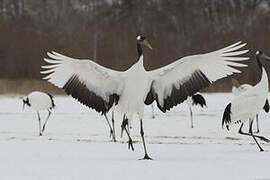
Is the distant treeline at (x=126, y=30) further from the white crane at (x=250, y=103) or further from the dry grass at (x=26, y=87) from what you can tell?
the white crane at (x=250, y=103)

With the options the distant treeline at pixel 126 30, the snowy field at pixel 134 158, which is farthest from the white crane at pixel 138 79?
the distant treeline at pixel 126 30

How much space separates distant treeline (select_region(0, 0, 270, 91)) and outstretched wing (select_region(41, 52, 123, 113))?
914 inches

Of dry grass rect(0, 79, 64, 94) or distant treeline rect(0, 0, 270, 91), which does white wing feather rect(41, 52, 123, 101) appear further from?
distant treeline rect(0, 0, 270, 91)

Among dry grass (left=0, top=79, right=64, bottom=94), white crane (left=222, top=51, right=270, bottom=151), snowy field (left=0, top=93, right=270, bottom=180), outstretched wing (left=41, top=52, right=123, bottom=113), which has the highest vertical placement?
dry grass (left=0, top=79, right=64, bottom=94)

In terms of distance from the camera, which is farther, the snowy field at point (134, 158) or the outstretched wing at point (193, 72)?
the outstretched wing at point (193, 72)

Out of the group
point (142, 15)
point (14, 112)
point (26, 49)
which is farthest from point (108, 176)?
point (142, 15)

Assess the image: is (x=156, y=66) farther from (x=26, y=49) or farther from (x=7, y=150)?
(x=7, y=150)

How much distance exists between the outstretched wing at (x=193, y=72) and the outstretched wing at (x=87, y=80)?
0.58 meters

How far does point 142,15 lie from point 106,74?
122 feet

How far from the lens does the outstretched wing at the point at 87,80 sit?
29.3ft

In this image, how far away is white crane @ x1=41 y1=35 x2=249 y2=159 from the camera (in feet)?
29.2

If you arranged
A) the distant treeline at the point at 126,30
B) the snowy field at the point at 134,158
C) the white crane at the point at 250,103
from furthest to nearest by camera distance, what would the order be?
the distant treeline at the point at 126,30 < the white crane at the point at 250,103 < the snowy field at the point at 134,158

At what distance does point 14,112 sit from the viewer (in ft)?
74.4

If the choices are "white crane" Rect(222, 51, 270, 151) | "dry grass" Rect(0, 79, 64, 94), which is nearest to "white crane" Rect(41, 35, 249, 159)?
"white crane" Rect(222, 51, 270, 151)
